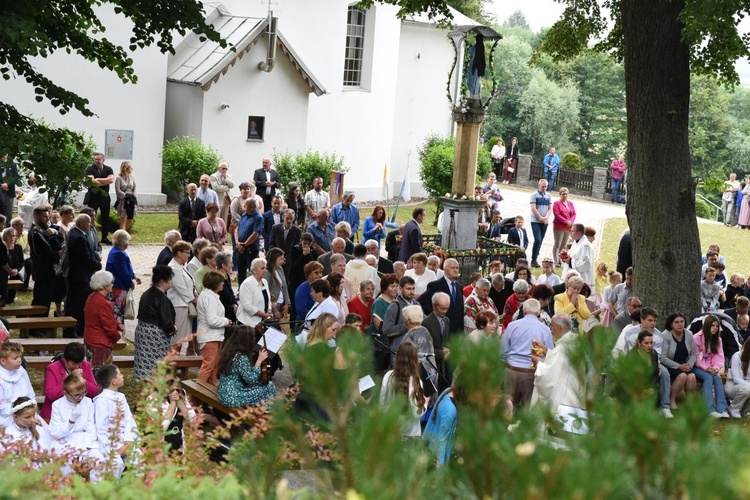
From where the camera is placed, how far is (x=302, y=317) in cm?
1223

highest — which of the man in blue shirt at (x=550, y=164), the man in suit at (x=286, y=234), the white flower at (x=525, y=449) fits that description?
the man in blue shirt at (x=550, y=164)

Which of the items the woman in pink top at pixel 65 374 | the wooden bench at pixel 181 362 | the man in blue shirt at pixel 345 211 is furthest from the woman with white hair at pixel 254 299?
the man in blue shirt at pixel 345 211

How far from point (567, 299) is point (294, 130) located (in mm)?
16335

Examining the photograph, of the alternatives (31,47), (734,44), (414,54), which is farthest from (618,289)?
(414,54)

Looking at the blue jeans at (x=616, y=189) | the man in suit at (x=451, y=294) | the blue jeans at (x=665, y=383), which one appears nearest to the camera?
the blue jeans at (x=665, y=383)

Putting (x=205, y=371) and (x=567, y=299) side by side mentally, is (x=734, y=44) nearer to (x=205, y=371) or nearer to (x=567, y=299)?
(x=567, y=299)

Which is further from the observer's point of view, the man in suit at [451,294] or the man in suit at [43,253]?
the man in suit at [43,253]

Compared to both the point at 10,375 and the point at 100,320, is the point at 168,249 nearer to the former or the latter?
the point at 100,320

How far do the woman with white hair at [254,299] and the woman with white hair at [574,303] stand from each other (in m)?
3.88

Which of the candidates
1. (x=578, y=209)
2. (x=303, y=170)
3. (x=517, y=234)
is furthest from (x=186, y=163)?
(x=578, y=209)

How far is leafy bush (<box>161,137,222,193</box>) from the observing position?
24.8m

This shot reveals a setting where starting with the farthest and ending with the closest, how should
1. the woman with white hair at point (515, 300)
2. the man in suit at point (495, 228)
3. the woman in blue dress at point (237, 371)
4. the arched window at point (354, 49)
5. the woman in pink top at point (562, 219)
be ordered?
the arched window at point (354, 49) < the woman in pink top at point (562, 219) < the man in suit at point (495, 228) < the woman with white hair at point (515, 300) < the woman in blue dress at point (237, 371)

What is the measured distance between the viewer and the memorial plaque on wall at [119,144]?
2512 cm

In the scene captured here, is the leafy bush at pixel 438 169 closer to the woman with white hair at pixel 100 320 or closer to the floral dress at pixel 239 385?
the woman with white hair at pixel 100 320
